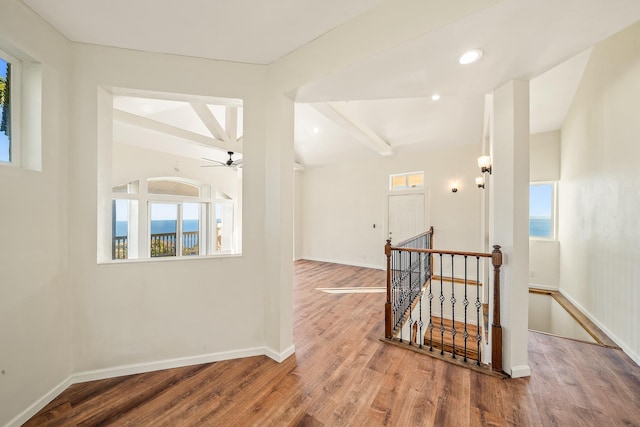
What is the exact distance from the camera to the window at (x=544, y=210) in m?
4.80

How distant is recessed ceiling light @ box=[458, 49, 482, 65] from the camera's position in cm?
164

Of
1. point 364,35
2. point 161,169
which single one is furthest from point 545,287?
point 161,169

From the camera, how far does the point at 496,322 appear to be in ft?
7.00

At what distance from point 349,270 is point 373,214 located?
1.59 m

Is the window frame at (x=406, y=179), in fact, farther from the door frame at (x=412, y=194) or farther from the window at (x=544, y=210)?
the window at (x=544, y=210)

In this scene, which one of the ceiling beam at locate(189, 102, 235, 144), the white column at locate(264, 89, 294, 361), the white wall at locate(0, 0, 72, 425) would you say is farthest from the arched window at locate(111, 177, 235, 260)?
the white wall at locate(0, 0, 72, 425)

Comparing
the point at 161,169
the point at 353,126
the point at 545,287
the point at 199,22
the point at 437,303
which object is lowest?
the point at 437,303

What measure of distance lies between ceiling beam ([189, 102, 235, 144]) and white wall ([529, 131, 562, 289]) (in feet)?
19.1

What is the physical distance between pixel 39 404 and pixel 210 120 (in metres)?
3.68

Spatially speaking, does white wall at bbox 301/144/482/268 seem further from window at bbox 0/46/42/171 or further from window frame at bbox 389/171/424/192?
window at bbox 0/46/42/171

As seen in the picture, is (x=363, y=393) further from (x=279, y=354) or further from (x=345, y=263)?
(x=345, y=263)

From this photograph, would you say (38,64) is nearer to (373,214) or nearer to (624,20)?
(624,20)

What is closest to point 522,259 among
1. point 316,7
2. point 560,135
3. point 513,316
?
point 513,316

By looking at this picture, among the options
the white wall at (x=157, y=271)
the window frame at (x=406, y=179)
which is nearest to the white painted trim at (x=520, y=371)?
the white wall at (x=157, y=271)
